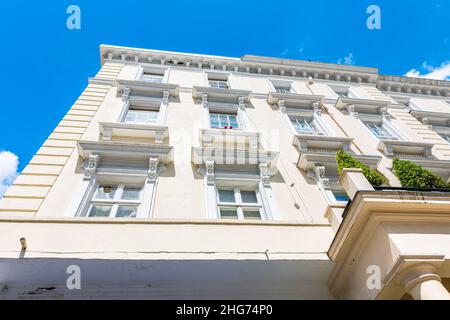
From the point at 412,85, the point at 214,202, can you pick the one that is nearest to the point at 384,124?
the point at 412,85

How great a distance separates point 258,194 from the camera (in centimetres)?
768

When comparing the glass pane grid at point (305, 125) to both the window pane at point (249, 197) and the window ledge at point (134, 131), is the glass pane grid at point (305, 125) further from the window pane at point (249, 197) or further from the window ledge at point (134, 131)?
the window ledge at point (134, 131)

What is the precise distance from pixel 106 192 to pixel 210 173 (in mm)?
2855

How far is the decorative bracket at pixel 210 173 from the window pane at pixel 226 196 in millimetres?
428

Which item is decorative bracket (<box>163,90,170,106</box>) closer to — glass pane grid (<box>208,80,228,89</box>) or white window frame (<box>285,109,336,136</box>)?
glass pane grid (<box>208,80,228,89</box>)

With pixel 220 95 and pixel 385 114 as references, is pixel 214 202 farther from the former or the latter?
pixel 385 114

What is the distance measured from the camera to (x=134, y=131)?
888 centimetres

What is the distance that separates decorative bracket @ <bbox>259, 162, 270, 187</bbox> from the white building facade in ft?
0.10

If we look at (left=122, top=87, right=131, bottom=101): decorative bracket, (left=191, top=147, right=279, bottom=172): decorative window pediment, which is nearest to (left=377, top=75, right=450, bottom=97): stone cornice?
(left=191, top=147, right=279, bottom=172): decorative window pediment

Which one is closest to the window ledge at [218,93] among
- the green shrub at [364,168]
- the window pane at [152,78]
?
the window pane at [152,78]

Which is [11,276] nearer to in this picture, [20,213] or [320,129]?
[20,213]

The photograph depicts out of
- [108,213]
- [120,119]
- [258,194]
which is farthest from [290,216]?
[120,119]

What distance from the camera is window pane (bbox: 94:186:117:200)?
698cm

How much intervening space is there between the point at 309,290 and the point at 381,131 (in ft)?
31.4
